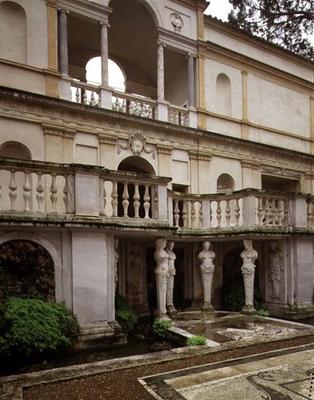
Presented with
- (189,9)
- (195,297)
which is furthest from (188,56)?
(195,297)

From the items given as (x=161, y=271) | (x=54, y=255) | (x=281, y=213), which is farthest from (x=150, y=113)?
(x=54, y=255)

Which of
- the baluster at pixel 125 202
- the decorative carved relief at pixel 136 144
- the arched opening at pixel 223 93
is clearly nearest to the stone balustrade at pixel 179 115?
the decorative carved relief at pixel 136 144

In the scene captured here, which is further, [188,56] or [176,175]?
[188,56]

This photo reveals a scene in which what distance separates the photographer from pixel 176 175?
1401 centimetres

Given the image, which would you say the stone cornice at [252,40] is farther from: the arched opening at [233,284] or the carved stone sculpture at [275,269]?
the carved stone sculpture at [275,269]

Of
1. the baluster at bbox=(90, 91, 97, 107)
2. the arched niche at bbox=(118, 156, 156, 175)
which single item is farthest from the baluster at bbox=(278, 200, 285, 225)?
the baluster at bbox=(90, 91, 97, 107)

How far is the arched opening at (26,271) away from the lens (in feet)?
22.8

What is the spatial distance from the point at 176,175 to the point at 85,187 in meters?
6.83

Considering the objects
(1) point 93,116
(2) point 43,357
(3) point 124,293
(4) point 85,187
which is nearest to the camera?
(2) point 43,357

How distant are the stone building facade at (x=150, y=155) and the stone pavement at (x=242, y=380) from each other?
2.78m

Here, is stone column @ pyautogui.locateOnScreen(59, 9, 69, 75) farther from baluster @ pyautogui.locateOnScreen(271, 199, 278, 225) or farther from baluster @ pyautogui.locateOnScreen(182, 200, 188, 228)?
baluster @ pyautogui.locateOnScreen(271, 199, 278, 225)

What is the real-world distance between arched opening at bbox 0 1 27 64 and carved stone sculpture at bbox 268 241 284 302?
9790mm

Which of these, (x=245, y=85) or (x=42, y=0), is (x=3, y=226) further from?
(x=245, y=85)

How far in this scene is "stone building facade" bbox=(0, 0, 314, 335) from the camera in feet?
24.6
